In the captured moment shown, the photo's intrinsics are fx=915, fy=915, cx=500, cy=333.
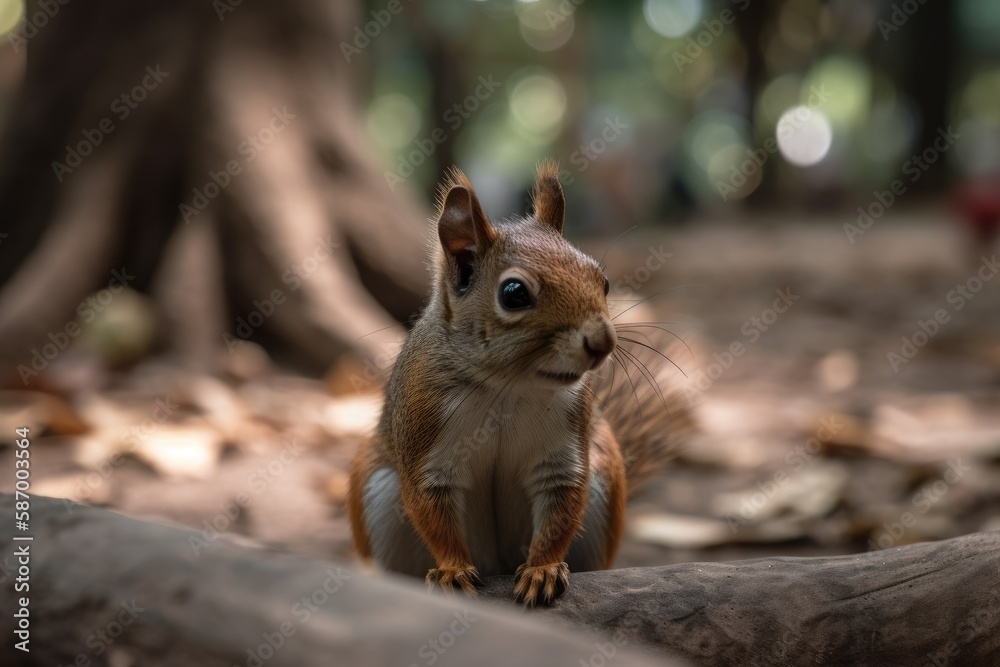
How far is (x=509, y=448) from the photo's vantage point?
1.88m

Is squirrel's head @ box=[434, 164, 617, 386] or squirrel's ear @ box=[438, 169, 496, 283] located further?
squirrel's ear @ box=[438, 169, 496, 283]

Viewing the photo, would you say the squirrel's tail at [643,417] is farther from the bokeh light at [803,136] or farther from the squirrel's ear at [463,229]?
the bokeh light at [803,136]

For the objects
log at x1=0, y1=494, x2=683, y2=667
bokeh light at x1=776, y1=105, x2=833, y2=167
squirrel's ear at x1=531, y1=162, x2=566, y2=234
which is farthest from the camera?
bokeh light at x1=776, y1=105, x2=833, y2=167

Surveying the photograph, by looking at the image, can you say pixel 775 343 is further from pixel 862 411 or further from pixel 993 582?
pixel 993 582

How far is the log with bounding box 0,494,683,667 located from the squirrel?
577mm

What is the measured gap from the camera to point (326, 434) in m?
3.55

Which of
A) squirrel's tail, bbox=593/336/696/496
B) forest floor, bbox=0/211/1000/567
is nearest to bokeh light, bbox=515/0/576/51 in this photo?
forest floor, bbox=0/211/1000/567

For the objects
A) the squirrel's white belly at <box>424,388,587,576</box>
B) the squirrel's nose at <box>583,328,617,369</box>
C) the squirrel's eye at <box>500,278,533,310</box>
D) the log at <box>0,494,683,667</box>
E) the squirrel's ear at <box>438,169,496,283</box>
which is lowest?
the log at <box>0,494,683,667</box>

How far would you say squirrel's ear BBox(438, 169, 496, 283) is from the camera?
6.07 feet

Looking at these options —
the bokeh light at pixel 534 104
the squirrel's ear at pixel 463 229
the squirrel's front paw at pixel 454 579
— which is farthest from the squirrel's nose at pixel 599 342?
the bokeh light at pixel 534 104

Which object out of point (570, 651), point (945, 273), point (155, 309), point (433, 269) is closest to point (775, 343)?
point (945, 273)

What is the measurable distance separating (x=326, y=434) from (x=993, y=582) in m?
2.46

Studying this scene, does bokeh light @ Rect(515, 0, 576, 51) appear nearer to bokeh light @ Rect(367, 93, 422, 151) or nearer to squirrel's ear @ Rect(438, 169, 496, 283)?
bokeh light @ Rect(367, 93, 422, 151)

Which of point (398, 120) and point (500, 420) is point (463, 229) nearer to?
point (500, 420)
